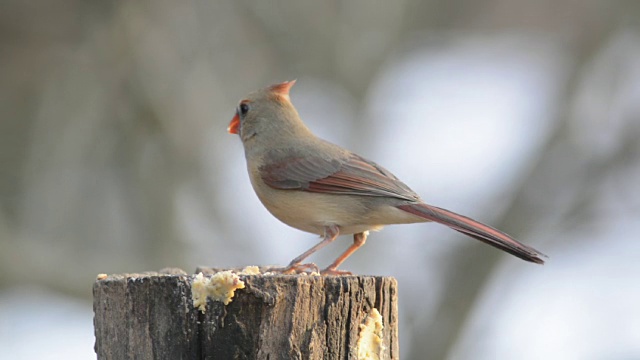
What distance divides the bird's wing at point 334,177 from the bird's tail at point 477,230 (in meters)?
0.14

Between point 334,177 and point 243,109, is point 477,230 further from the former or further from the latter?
point 243,109

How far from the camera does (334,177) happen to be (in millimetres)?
4363

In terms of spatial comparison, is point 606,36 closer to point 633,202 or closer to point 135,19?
point 633,202

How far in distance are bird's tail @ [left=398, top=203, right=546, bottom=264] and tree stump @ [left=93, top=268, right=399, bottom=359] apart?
85cm

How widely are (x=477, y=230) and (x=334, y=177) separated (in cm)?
85

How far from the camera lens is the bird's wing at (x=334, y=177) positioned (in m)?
4.25

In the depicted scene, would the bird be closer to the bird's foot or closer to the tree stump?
the bird's foot

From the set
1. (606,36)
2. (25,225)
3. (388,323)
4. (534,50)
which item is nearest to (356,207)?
(388,323)

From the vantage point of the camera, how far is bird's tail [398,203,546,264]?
345cm

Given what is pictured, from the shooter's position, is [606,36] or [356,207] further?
[606,36]

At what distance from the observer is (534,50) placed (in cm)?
1104

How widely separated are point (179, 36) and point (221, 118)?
851 millimetres

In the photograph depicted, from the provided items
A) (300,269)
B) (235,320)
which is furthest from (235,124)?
(235,320)

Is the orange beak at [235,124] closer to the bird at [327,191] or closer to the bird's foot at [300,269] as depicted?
the bird at [327,191]
